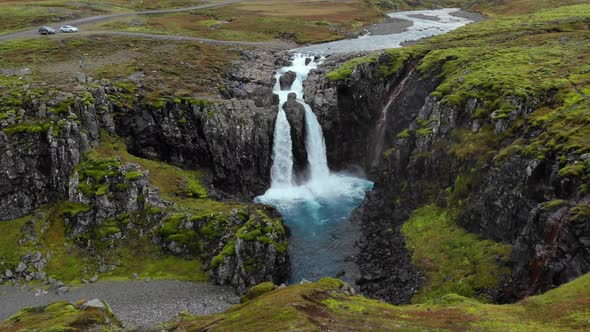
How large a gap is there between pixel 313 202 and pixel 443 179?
19550 mm

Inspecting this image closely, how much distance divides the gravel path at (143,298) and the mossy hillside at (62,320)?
8.41 m

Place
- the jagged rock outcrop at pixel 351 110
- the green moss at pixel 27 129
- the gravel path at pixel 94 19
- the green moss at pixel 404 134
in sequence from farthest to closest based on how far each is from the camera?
the gravel path at pixel 94 19 < the jagged rock outcrop at pixel 351 110 < the green moss at pixel 404 134 < the green moss at pixel 27 129

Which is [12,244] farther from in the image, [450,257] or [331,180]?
[450,257]

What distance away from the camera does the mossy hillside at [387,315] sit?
25516 millimetres

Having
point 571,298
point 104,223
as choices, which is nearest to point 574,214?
point 571,298

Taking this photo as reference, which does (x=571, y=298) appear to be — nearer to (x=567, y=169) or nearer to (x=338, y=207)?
(x=567, y=169)

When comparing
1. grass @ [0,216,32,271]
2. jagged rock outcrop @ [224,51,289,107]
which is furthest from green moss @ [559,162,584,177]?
grass @ [0,216,32,271]

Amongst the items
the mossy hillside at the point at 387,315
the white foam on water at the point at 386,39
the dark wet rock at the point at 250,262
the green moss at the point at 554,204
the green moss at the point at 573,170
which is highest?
the white foam on water at the point at 386,39

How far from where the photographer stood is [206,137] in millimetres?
67188

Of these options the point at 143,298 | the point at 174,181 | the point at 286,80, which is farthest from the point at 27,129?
the point at 286,80

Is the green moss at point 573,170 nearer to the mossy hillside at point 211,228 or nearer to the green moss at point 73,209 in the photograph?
the mossy hillside at point 211,228

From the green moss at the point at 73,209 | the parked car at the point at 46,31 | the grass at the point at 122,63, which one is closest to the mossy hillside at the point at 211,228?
the green moss at the point at 73,209

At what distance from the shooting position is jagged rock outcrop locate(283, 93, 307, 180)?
2854 inches

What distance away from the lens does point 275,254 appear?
A: 50.0 meters
